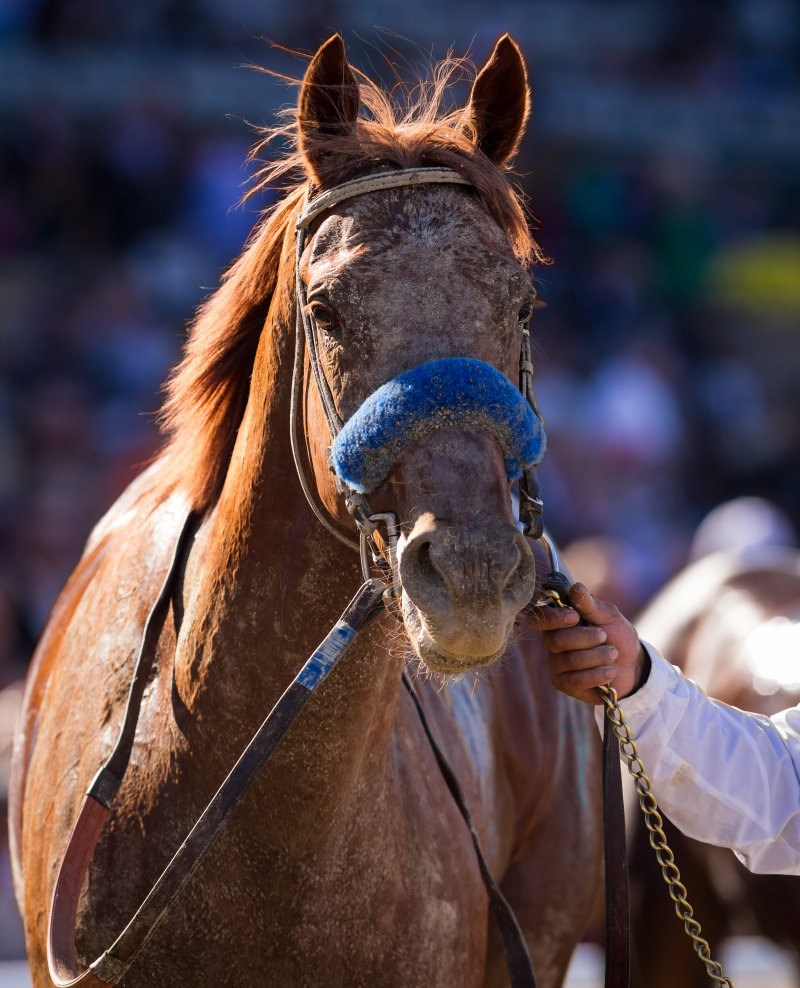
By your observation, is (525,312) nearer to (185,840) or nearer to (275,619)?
(275,619)

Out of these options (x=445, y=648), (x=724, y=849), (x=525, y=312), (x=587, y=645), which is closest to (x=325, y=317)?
(x=525, y=312)

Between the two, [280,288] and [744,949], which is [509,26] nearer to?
[744,949]

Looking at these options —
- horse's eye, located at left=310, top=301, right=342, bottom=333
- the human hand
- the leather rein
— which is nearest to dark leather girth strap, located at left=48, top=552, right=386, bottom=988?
the leather rein

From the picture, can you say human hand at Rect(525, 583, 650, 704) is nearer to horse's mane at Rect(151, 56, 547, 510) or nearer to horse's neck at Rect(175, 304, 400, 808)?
horse's neck at Rect(175, 304, 400, 808)

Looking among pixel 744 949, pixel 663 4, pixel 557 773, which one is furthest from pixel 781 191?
pixel 557 773

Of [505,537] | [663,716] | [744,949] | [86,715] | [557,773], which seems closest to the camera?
[505,537]

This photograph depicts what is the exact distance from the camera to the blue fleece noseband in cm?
203

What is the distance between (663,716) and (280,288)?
1.14 m

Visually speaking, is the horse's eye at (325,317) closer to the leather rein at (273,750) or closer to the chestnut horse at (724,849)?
the leather rein at (273,750)

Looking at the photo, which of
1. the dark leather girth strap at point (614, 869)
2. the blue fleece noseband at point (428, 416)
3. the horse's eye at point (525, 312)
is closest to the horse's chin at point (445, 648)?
the blue fleece noseband at point (428, 416)

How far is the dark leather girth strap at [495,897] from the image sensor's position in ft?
9.09

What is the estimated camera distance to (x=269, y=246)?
2.56 meters

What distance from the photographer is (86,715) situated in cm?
265

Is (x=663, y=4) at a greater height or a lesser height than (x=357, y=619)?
greater
